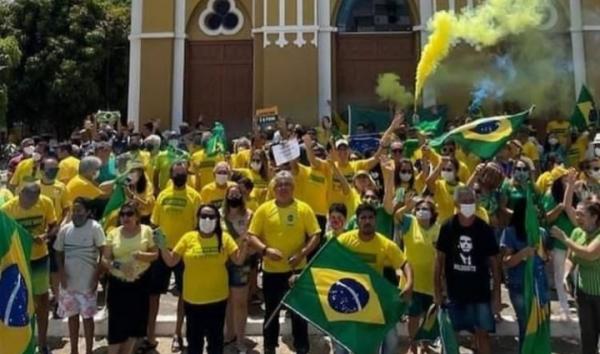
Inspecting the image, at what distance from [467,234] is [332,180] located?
2.50 m

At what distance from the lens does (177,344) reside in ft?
25.7

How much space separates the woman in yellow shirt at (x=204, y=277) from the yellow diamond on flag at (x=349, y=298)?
1016 mm

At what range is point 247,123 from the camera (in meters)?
21.2

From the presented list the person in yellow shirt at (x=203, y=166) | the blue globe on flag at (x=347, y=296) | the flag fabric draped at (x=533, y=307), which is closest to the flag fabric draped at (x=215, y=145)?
the person in yellow shirt at (x=203, y=166)

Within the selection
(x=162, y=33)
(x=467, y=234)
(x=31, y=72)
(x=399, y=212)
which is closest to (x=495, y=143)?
(x=399, y=212)

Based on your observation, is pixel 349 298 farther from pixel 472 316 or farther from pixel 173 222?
pixel 173 222

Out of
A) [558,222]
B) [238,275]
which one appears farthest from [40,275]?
[558,222]

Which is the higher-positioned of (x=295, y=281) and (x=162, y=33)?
(x=162, y=33)

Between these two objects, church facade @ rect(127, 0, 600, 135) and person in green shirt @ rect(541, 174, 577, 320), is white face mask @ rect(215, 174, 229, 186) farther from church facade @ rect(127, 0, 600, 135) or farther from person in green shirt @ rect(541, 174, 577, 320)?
church facade @ rect(127, 0, 600, 135)

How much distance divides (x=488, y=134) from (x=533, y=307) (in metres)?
2.74

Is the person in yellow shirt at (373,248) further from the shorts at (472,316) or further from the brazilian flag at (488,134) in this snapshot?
the brazilian flag at (488,134)

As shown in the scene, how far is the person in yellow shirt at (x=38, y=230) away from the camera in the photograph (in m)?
7.22

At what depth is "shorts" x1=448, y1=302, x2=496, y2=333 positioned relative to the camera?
6.62 meters

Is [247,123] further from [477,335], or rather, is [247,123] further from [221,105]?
[477,335]
